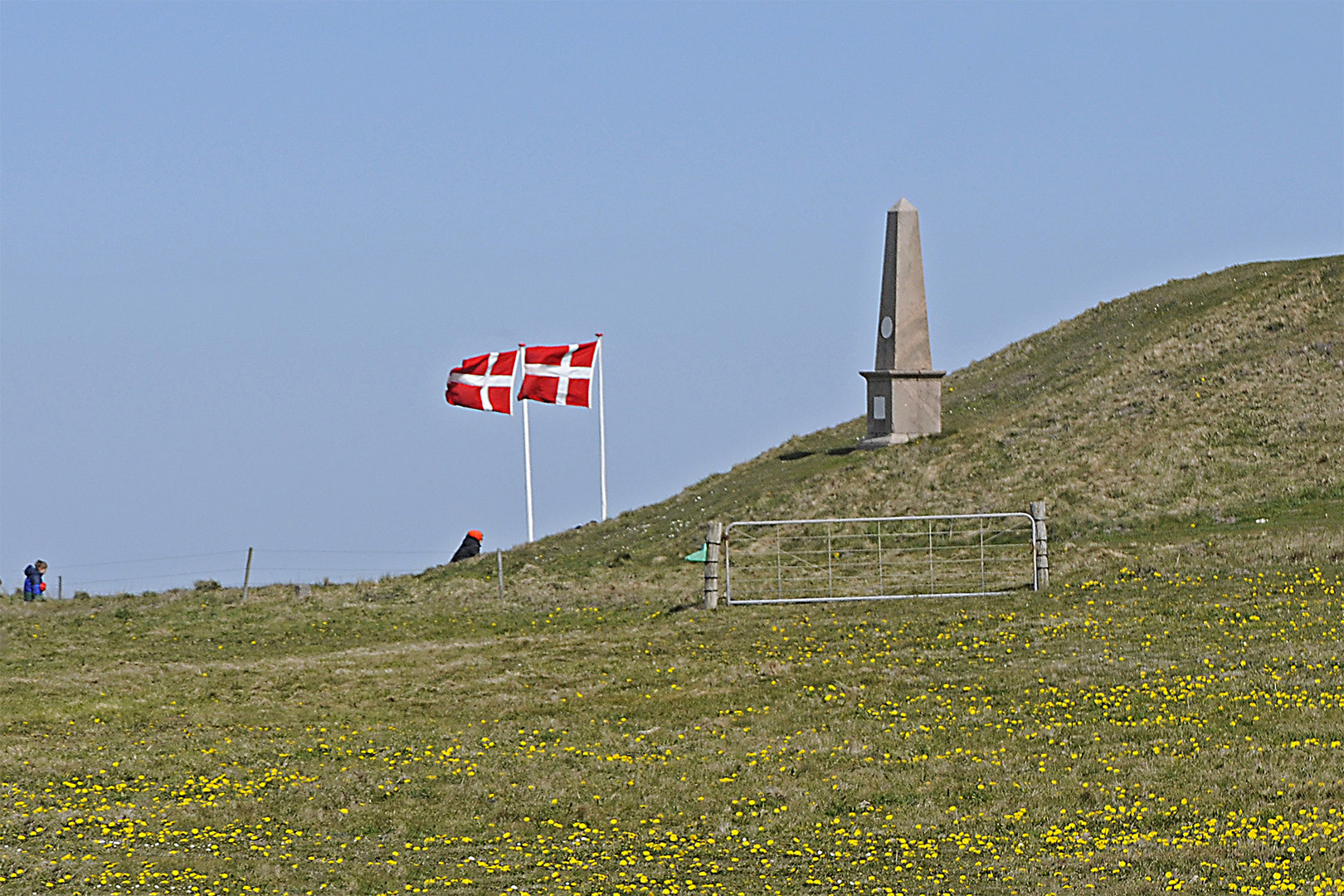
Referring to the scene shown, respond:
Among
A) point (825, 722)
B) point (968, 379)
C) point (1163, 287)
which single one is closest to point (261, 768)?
point (825, 722)

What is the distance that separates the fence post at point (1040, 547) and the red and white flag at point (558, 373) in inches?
745

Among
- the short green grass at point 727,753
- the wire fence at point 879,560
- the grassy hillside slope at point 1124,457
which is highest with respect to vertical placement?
the grassy hillside slope at point 1124,457

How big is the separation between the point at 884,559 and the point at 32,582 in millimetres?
23265

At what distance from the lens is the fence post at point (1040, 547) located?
97.1 feet

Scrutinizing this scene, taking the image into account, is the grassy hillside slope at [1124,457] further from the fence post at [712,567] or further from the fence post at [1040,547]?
the fence post at [712,567]

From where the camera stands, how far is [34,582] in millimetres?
41938

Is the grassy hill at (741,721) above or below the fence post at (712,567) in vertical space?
below

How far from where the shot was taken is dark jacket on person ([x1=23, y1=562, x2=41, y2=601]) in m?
41.7

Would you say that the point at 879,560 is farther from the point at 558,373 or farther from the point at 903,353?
the point at 558,373

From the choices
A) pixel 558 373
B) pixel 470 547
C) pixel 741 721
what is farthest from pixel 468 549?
pixel 741 721

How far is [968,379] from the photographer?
58.7m

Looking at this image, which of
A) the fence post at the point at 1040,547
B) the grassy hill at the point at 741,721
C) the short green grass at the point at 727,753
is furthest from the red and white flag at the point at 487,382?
the fence post at the point at 1040,547

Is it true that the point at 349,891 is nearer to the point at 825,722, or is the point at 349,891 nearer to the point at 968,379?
the point at 825,722

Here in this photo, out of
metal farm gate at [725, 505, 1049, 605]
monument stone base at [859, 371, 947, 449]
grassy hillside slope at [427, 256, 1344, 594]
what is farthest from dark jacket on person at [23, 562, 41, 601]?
monument stone base at [859, 371, 947, 449]
